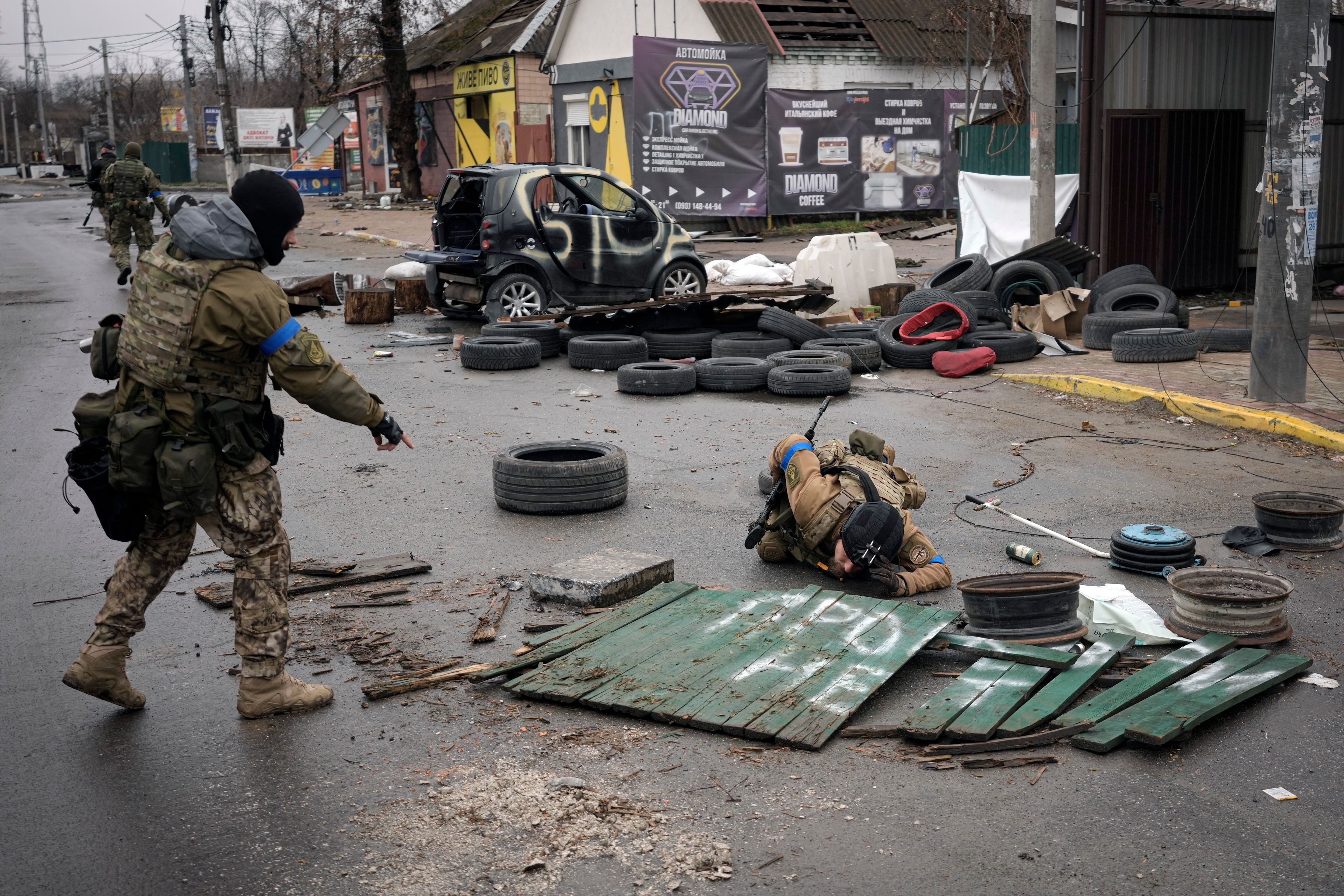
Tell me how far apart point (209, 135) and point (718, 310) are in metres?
68.8

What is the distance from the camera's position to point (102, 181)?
2145 centimetres

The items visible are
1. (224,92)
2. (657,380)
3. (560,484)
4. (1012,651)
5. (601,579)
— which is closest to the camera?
(1012,651)

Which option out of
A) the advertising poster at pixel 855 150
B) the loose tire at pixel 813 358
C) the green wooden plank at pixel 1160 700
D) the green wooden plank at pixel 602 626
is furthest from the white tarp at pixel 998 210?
the green wooden plank at pixel 1160 700

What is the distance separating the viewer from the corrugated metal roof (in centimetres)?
2827

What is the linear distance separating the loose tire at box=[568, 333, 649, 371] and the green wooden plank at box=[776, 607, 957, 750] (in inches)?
303

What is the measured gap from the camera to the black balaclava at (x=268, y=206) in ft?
14.0

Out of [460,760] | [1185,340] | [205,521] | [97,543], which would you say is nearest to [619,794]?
[460,760]

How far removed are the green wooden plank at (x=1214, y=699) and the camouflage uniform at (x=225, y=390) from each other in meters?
2.90

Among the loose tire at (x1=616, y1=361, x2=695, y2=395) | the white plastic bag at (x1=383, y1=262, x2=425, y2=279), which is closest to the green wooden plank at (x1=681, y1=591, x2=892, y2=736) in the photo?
the loose tire at (x1=616, y1=361, x2=695, y2=395)

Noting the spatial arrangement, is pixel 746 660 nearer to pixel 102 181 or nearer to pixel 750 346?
pixel 750 346

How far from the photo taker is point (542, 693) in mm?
4613

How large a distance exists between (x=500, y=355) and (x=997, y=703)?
29.3 feet

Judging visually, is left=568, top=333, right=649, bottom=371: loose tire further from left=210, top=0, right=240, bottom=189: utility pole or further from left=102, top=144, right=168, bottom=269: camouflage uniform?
left=210, top=0, right=240, bottom=189: utility pole

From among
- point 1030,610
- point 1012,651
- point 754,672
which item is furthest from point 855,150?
point 754,672
